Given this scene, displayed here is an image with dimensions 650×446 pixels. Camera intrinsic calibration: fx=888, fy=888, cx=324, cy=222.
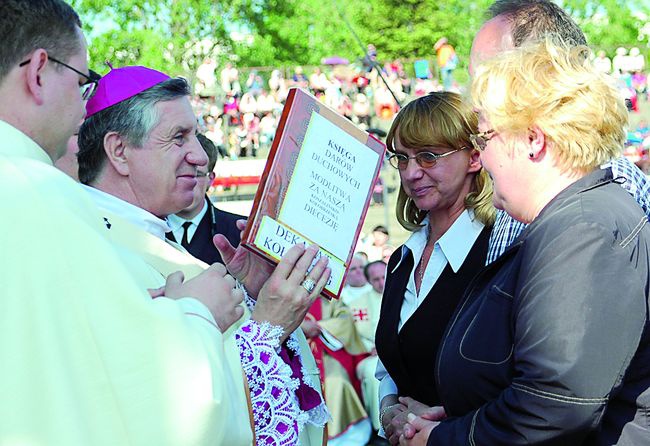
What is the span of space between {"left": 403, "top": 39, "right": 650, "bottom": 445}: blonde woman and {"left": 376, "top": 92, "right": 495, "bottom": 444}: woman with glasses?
2.23 ft

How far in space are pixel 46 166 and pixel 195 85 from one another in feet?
99.8

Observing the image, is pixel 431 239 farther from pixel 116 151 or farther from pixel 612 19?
pixel 612 19

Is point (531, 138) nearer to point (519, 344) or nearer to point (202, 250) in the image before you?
point (519, 344)

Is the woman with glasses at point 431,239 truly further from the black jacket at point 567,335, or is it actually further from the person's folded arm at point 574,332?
the person's folded arm at point 574,332

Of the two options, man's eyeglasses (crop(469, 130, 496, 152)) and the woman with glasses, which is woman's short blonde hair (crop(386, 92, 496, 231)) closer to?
the woman with glasses

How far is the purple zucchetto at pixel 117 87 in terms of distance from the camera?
302cm

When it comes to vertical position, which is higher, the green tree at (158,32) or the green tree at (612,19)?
the green tree at (612,19)

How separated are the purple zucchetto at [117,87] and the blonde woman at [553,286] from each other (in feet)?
3.88

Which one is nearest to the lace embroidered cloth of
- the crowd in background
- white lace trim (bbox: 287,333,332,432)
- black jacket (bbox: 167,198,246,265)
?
white lace trim (bbox: 287,333,332,432)

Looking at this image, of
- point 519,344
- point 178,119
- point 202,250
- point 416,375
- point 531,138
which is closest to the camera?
point 519,344

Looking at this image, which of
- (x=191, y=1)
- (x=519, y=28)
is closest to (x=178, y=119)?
(x=519, y=28)

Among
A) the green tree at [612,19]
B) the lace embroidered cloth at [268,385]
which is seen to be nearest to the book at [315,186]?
the lace embroidered cloth at [268,385]

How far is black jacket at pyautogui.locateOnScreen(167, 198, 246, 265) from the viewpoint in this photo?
5219 mm

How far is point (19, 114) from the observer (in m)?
1.99
